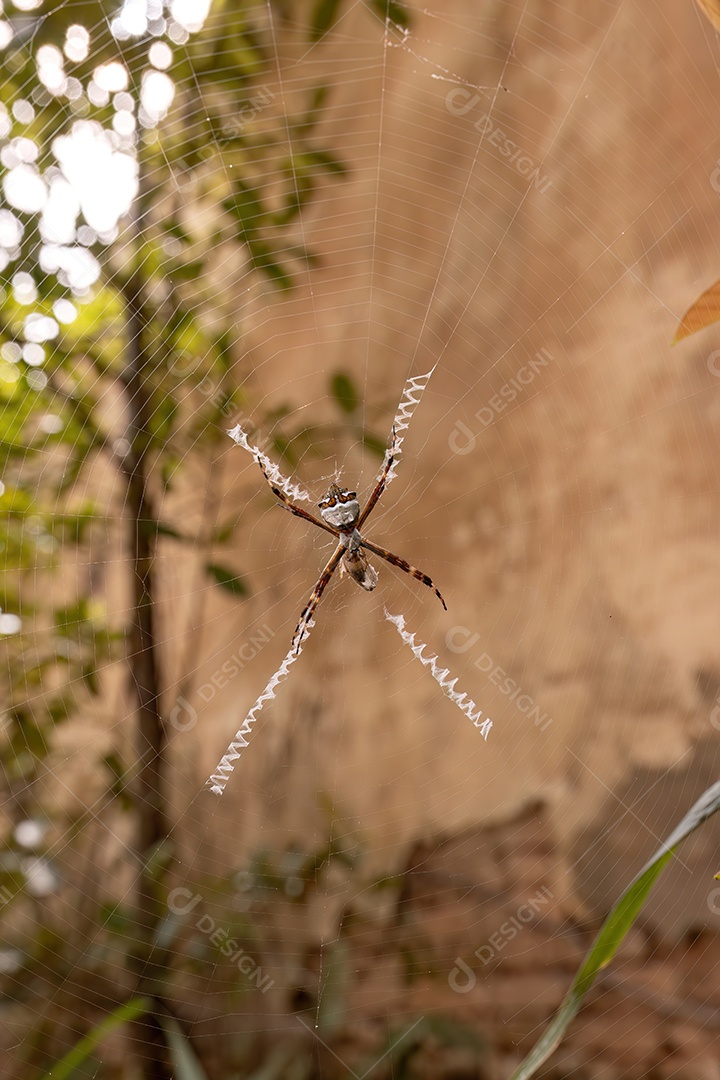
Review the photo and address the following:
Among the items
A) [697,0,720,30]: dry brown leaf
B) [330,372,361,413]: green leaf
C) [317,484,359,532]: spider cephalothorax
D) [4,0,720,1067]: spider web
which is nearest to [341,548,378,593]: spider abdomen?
[317,484,359,532]: spider cephalothorax

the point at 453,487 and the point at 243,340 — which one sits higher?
the point at 243,340

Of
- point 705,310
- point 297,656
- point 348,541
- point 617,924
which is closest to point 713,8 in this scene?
point 705,310

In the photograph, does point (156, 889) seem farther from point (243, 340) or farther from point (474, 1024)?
point (243, 340)

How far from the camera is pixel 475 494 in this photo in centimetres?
238

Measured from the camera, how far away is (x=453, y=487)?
2434 mm

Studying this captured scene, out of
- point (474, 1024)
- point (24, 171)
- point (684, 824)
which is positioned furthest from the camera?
point (474, 1024)

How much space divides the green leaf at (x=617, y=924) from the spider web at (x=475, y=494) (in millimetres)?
1281

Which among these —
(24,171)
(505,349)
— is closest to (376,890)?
(505,349)

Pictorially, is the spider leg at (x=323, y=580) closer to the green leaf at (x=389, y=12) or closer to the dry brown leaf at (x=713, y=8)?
the green leaf at (x=389, y=12)

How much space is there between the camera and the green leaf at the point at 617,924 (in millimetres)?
708

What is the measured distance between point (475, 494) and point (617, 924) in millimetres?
1707

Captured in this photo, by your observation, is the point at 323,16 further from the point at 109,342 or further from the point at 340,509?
the point at 340,509

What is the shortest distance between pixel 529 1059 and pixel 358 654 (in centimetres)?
182

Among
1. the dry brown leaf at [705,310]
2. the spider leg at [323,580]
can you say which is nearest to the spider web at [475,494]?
the spider leg at [323,580]
